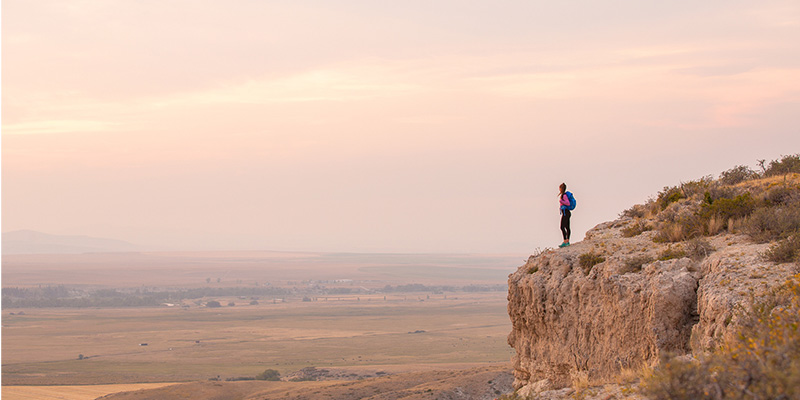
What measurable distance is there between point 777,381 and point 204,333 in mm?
113452

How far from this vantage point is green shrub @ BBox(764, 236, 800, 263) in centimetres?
1171

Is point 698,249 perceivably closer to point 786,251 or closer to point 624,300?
point 624,300

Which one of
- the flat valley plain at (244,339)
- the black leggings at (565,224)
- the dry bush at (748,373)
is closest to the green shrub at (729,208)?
the black leggings at (565,224)

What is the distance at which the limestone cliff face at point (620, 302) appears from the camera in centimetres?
1156

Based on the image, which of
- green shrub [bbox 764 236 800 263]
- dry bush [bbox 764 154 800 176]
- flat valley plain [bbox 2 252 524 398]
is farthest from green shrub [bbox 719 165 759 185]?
flat valley plain [bbox 2 252 524 398]

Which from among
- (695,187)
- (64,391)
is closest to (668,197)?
(695,187)

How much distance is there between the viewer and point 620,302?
1323 cm

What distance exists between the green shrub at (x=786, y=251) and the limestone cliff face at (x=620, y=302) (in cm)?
16

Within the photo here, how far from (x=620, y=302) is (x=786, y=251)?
2721 millimetres

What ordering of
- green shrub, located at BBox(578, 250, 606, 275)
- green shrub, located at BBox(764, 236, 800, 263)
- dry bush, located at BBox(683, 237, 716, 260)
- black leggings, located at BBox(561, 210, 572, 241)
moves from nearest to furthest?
1. green shrub, located at BBox(764, 236, 800, 263)
2. dry bush, located at BBox(683, 237, 716, 260)
3. green shrub, located at BBox(578, 250, 606, 275)
4. black leggings, located at BBox(561, 210, 572, 241)

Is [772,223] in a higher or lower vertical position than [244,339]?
higher

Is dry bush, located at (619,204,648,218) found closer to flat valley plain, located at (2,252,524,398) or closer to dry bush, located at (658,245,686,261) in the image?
dry bush, located at (658,245,686,261)

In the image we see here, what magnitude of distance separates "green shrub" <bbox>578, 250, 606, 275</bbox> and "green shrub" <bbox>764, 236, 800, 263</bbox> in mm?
3211

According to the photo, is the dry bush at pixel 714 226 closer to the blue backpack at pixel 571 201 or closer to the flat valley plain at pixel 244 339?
the blue backpack at pixel 571 201
